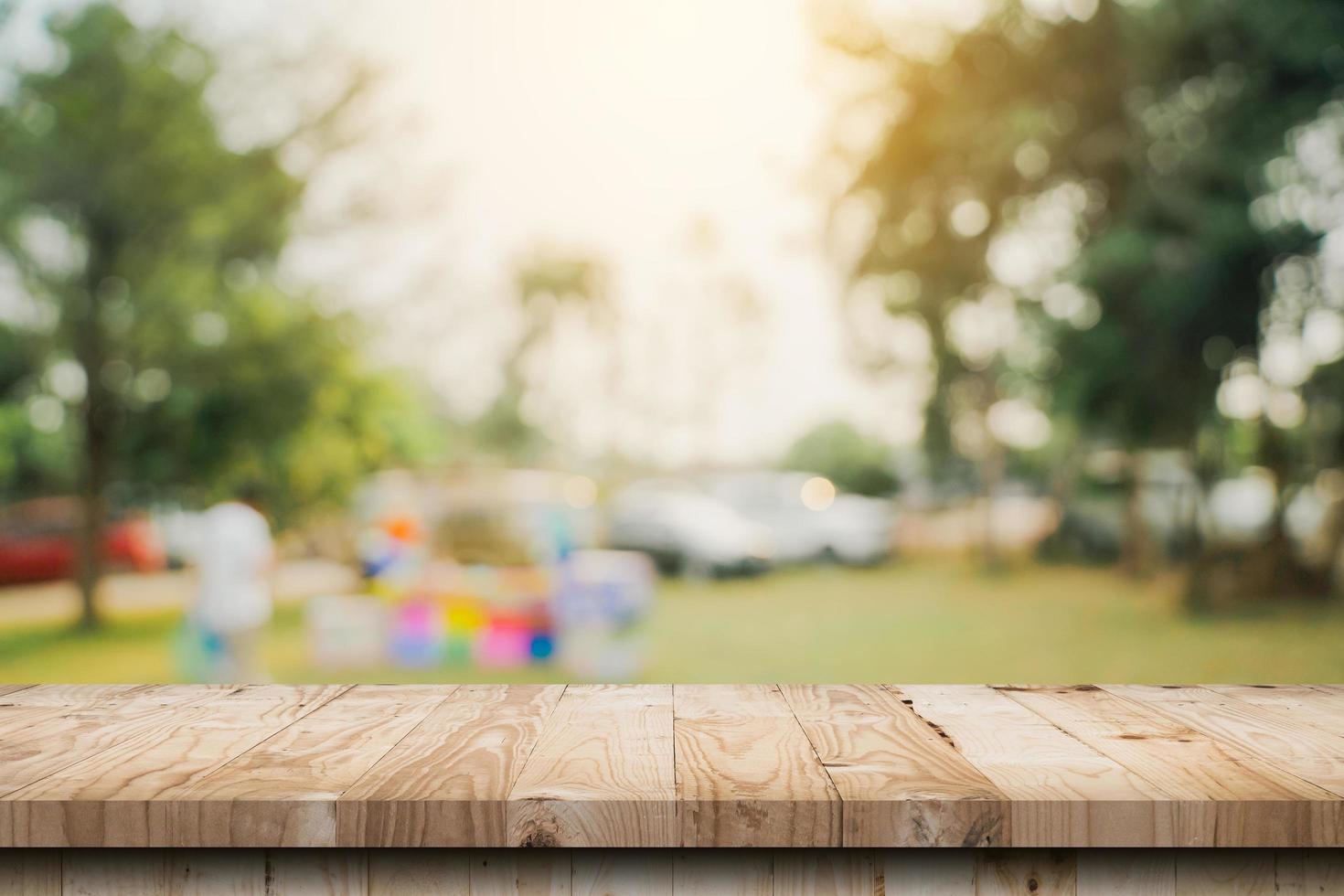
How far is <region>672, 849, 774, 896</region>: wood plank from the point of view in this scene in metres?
1.07

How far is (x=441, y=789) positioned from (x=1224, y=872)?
0.73m

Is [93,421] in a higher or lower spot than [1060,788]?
higher

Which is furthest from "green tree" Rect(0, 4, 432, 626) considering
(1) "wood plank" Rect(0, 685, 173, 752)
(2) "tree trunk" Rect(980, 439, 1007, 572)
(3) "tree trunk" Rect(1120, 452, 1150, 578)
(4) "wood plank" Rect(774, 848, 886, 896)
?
(4) "wood plank" Rect(774, 848, 886, 896)

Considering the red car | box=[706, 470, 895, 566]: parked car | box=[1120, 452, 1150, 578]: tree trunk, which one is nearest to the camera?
the red car

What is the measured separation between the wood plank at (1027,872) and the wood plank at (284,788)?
1.96ft

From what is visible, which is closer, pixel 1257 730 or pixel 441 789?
pixel 441 789

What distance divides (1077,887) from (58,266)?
12879mm

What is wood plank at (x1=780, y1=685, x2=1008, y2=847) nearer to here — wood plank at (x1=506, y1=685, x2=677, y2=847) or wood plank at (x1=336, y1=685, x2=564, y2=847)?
wood plank at (x1=506, y1=685, x2=677, y2=847)

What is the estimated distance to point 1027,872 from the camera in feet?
3.51

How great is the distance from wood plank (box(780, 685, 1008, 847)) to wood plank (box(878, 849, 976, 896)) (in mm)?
52

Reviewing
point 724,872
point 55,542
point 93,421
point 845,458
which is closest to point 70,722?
point 724,872

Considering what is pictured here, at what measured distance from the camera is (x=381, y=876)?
3.50 feet

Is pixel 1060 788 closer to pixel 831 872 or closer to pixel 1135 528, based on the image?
pixel 831 872

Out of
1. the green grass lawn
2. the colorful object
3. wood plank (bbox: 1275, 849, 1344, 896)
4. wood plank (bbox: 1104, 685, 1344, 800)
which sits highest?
wood plank (bbox: 1104, 685, 1344, 800)
